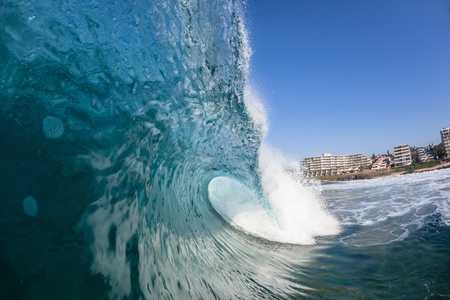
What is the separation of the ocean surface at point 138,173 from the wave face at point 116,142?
14 mm

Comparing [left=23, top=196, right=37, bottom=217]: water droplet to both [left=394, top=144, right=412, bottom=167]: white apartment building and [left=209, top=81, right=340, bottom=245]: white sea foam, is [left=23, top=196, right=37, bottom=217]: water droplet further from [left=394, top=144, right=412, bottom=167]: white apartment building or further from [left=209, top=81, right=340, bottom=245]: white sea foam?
[left=394, top=144, right=412, bottom=167]: white apartment building

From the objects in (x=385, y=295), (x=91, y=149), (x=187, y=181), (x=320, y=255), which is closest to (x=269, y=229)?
(x=320, y=255)

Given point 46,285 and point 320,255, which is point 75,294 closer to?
point 46,285

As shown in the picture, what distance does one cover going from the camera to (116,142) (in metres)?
2.66

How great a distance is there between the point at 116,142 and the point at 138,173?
0.50 metres

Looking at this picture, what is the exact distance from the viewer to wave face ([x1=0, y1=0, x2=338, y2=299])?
1.65 m

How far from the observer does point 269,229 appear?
6762mm

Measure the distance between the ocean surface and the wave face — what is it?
0.01 meters

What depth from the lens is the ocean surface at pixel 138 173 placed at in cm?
166

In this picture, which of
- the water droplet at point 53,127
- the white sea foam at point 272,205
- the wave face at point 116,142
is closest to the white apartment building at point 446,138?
the white sea foam at point 272,205

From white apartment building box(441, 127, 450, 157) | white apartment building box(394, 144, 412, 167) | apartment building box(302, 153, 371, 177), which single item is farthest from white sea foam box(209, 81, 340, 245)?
white apartment building box(394, 144, 412, 167)

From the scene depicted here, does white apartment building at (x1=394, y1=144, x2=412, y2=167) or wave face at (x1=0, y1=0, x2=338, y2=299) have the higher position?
white apartment building at (x1=394, y1=144, x2=412, y2=167)

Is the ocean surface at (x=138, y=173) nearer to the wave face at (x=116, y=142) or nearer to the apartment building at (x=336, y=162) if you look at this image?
the wave face at (x=116, y=142)

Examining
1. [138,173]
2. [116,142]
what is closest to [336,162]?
[138,173]
